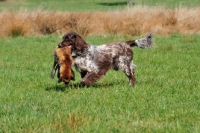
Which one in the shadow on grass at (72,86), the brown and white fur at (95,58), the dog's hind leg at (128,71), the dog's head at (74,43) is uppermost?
the dog's head at (74,43)

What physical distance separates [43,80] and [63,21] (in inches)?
572

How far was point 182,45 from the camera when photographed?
17562 millimetres

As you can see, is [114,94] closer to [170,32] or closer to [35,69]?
[35,69]

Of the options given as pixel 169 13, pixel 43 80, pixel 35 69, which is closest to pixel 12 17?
pixel 169 13

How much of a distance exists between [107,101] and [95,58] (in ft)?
5.37

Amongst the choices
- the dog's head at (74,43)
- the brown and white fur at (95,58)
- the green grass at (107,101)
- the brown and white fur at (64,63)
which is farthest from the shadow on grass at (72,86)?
the dog's head at (74,43)

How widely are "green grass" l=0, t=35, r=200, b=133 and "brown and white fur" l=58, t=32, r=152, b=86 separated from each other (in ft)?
0.94

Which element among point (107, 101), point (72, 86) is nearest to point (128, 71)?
point (72, 86)

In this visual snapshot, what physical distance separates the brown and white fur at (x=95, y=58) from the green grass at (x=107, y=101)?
0.94ft

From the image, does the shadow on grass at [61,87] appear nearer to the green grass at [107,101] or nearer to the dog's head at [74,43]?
the green grass at [107,101]

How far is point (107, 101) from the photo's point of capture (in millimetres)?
8070

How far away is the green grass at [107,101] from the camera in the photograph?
6461 mm

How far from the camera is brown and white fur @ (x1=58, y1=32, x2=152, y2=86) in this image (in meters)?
9.34

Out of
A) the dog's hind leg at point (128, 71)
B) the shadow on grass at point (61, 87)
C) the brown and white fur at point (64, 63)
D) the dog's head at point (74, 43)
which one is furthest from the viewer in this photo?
the dog's hind leg at point (128, 71)
